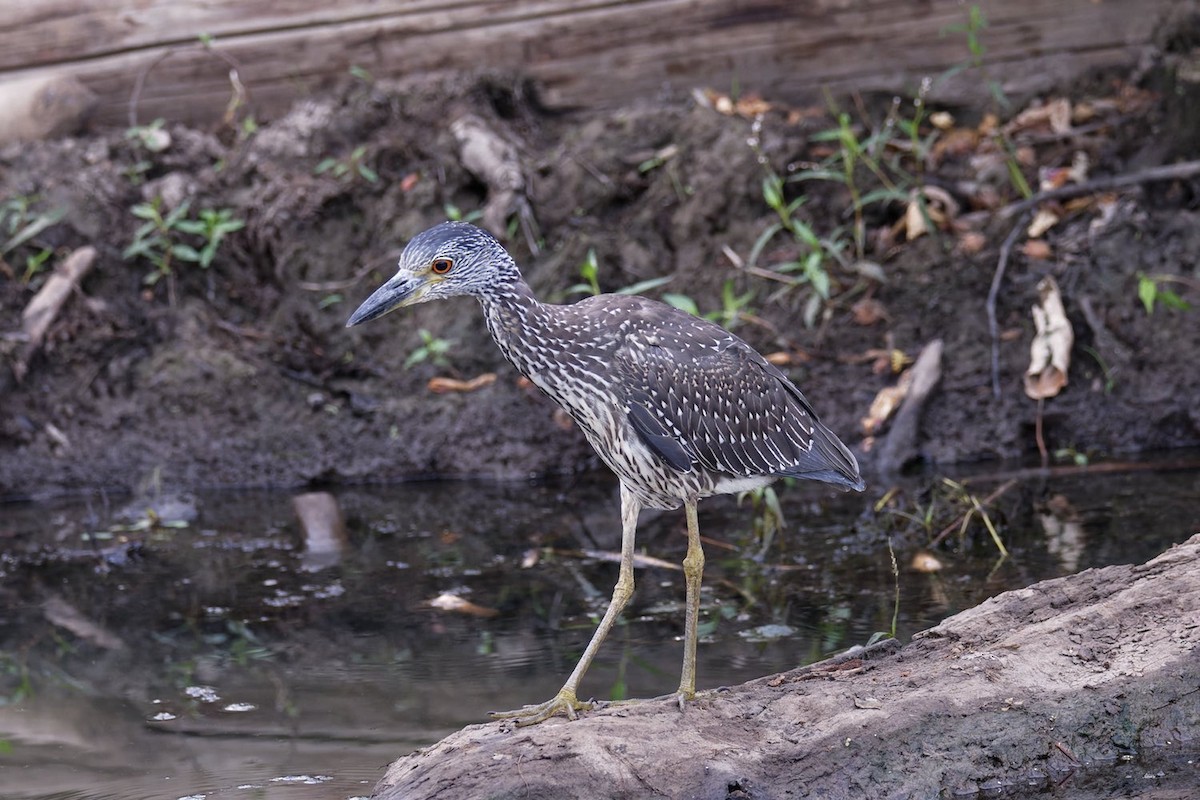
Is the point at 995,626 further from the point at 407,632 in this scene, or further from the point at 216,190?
the point at 216,190

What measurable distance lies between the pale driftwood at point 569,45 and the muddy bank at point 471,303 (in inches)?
10.8

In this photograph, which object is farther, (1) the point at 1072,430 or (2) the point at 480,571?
(1) the point at 1072,430

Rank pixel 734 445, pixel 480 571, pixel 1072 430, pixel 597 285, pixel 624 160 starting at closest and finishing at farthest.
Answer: pixel 734 445
pixel 480 571
pixel 1072 430
pixel 597 285
pixel 624 160

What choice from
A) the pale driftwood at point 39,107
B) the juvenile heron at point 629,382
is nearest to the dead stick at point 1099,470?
the juvenile heron at point 629,382

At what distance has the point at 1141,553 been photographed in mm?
6164

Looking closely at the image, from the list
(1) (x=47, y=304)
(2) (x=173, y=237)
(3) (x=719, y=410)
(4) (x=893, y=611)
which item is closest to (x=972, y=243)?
(4) (x=893, y=611)

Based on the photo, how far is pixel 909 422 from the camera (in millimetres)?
7660

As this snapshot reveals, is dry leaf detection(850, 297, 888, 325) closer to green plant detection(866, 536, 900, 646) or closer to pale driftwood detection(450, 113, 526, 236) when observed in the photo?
pale driftwood detection(450, 113, 526, 236)

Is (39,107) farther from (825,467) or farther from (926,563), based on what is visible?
(926,563)

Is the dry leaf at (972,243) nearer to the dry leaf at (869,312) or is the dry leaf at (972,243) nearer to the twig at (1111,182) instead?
the twig at (1111,182)

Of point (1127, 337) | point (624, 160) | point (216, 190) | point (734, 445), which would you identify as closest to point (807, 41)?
point (624, 160)

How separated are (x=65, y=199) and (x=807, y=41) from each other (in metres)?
5.24

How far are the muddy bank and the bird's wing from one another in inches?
101

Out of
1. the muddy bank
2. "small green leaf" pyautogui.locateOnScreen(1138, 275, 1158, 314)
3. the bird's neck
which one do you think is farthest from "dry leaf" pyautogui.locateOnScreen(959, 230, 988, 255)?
the bird's neck
